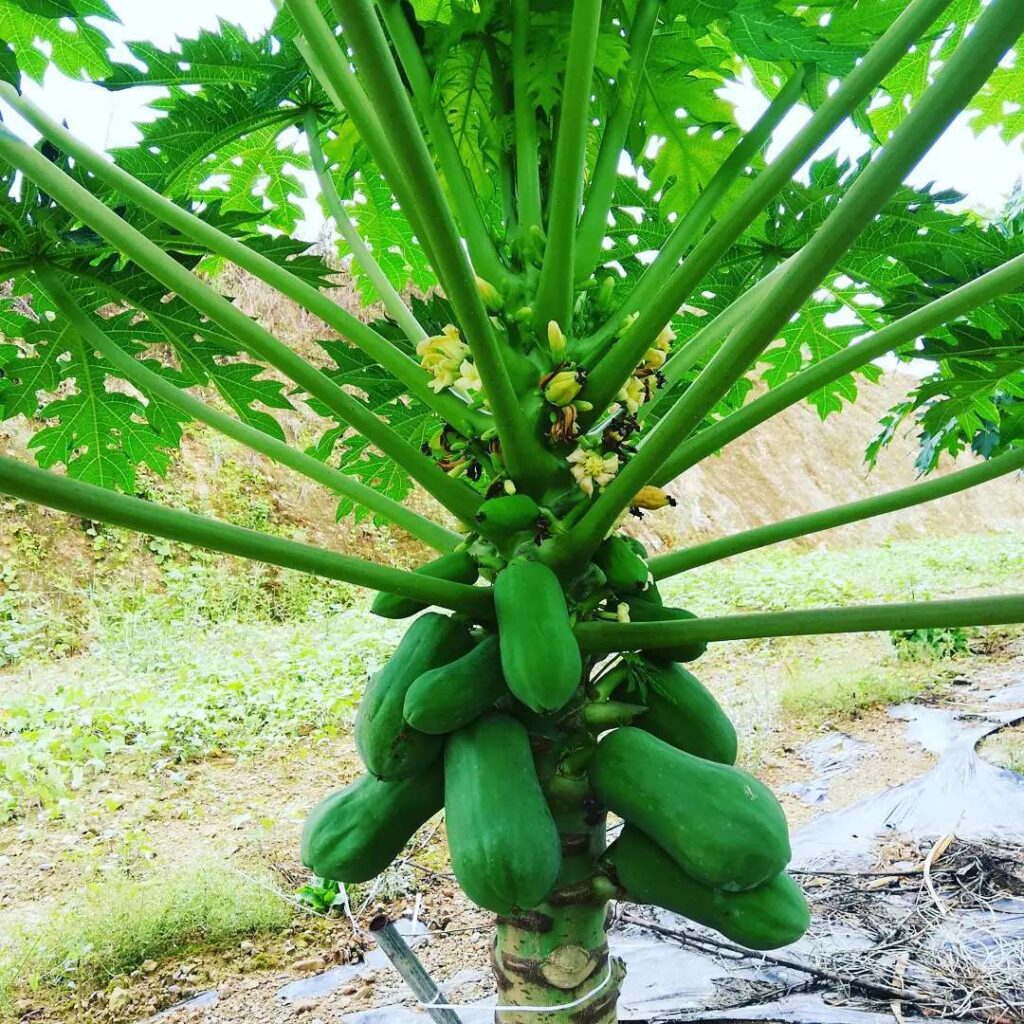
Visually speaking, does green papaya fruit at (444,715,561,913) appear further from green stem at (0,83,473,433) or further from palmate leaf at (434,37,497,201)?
palmate leaf at (434,37,497,201)

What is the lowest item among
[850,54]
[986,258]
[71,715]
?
[71,715]

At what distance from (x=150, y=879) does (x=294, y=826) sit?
27.5 inches

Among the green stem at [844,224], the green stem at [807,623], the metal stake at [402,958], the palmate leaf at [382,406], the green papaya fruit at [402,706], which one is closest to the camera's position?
the green stem at [844,224]

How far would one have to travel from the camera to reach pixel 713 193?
4.73ft

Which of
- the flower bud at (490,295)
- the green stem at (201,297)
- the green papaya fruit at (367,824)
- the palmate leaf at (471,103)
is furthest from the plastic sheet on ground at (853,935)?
the palmate leaf at (471,103)

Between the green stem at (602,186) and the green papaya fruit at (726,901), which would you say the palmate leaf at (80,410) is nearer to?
the green stem at (602,186)

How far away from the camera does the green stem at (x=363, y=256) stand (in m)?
1.71

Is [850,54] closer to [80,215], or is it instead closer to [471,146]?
[471,146]

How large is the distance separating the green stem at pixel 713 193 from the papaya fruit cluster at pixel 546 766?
417 millimetres

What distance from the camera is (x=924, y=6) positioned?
922 millimetres

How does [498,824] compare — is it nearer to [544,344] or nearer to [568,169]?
[544,344]

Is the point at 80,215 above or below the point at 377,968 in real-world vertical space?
above

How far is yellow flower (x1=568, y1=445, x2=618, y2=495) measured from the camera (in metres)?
1.29

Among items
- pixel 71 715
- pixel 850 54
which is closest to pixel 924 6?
pixel 850 54
